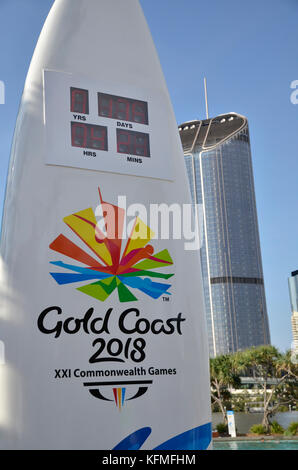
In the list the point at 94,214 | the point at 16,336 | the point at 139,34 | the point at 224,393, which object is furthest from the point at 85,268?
the point at 224,393

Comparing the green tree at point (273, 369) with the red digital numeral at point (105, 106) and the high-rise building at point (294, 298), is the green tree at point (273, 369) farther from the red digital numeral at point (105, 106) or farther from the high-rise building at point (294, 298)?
the high-rise building at point (294, 298)

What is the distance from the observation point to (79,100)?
6.57 metres

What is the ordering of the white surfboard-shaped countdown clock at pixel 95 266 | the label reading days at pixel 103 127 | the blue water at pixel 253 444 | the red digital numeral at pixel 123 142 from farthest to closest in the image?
1. the blue water at pixel 253 444
2. the red digital numeral at pixel 123 142
3. the label reading days at pixel 103 127
4. the white surfboard-shaped countdown clock at pixel 95 266

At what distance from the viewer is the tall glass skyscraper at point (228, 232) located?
94.2 meters

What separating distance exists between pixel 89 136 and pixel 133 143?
2.16 feet

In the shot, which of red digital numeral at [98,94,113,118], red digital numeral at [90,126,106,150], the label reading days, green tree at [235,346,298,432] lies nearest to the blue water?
green tree at [235,346,298,432]

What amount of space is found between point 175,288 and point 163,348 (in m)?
0.82

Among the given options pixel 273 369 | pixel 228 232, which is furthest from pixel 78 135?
pixel 228 232

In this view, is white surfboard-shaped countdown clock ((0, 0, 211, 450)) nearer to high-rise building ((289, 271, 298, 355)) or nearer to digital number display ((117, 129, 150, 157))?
digital number display ((117, 129, 150, 157))

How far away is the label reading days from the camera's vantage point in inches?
249

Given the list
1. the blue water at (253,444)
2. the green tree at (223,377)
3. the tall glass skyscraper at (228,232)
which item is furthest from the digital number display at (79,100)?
the tall glass skyscraper at (228,232)

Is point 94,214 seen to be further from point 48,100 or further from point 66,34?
point 66,34

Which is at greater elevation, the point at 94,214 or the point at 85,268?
the point at 94,214

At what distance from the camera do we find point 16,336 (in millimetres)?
5590
